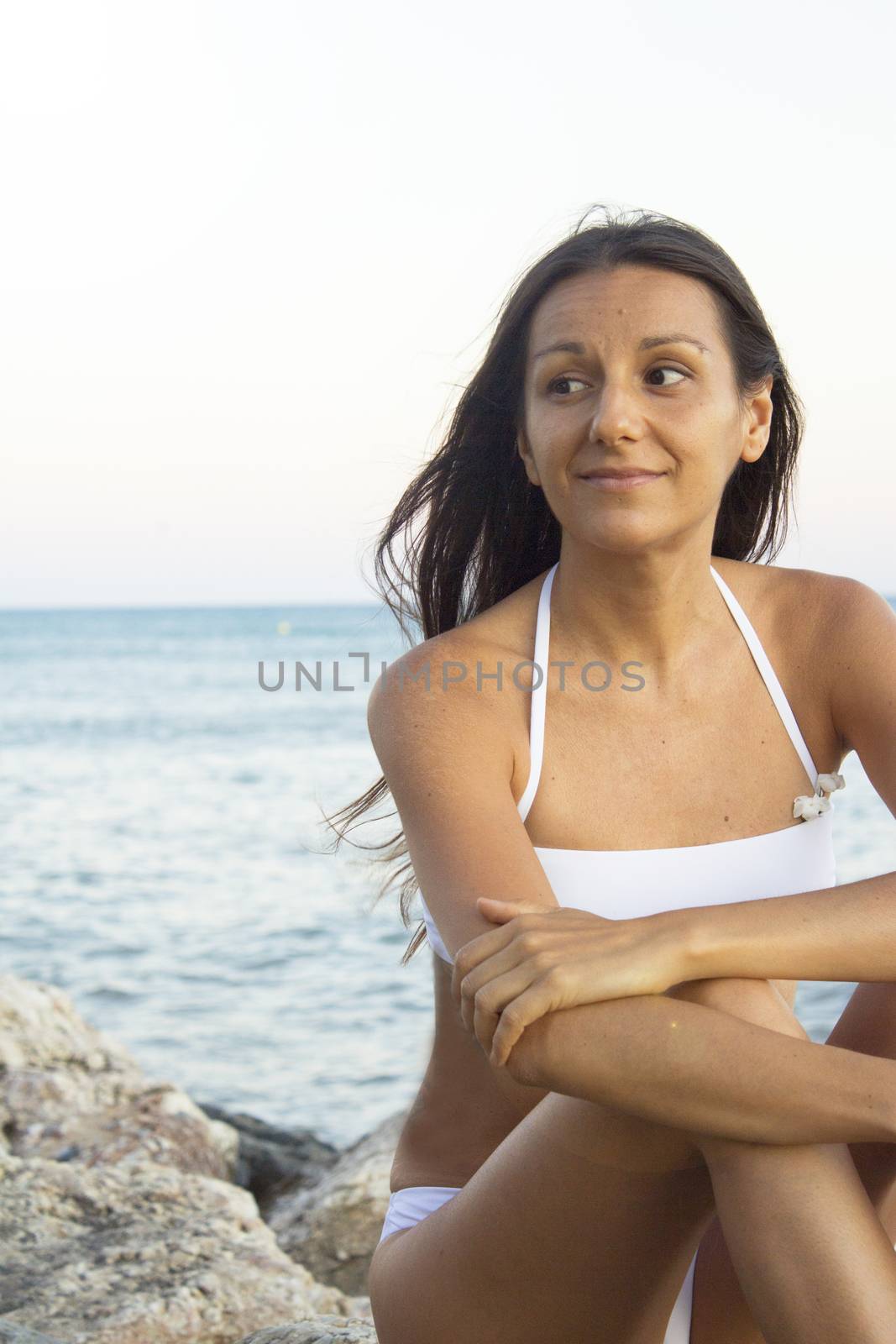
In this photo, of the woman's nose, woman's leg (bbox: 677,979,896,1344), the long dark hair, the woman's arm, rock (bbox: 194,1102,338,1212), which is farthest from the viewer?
rock (bbox: 194,1102,338,1212)

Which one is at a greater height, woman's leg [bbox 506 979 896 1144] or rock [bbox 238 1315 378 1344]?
woman's leg [bbox 506 979 896 1144]

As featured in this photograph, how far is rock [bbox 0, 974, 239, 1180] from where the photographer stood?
158 inches

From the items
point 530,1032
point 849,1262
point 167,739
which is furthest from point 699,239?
point 167,739

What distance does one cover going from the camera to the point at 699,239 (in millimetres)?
2711

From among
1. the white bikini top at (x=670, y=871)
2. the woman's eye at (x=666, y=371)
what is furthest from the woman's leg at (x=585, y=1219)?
the woman's eye at (x=666, y=371)

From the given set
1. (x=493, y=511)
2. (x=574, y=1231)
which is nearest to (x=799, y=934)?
(x=574, y=1231)

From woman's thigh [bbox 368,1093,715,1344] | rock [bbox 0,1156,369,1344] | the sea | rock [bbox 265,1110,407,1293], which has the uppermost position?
woman's thigh [bbox 368,1093,715,1344]

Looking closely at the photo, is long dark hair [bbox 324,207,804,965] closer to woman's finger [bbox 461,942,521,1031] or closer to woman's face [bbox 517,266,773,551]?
woman's face [bbox 517,266,773,551]

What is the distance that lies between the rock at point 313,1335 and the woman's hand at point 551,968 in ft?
2.60

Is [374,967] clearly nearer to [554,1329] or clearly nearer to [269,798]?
[554,1329]

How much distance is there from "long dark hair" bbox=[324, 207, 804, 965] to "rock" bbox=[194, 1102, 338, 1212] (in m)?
2.25

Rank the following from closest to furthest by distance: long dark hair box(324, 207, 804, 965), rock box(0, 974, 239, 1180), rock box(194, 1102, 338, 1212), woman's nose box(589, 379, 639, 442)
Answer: woman's nose box(589, 379, 639, 442), long dark hair box(324, 207, 804, 965), rock box(0, 974, 239, 1180), rock box(194, 1102, 338, 1212)

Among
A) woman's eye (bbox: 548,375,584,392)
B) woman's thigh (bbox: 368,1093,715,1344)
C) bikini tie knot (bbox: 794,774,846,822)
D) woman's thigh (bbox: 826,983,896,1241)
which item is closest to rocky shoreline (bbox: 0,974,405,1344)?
woman's thigh (bbox: 368,1093,715,1344)

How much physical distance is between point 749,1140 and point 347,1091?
19.5 ft
